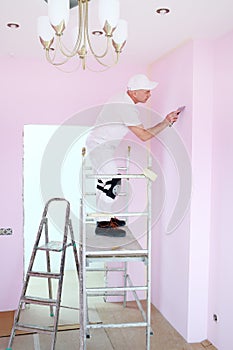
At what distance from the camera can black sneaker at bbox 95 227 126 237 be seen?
10.3 feet

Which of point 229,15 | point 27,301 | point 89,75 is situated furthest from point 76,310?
point 229,15

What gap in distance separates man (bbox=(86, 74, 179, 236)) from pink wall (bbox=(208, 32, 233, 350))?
0.45 metres

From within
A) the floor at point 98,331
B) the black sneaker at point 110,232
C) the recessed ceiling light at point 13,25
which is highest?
the recessed ceiling light at point 13,25

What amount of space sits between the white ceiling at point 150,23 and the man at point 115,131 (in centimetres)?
39

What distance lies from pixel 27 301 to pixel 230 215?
1.85m

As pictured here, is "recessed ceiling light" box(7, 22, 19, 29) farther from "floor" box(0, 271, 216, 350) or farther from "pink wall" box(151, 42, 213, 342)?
"floor" box(0, 271, 216, 350)

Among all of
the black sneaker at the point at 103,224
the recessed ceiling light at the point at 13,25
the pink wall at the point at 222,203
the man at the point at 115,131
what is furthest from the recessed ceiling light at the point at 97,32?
the black sneaker at the point at 103,224

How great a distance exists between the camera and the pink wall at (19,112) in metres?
3.88

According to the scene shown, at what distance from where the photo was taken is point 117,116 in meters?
3.21

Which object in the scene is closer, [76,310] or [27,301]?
[27,301]

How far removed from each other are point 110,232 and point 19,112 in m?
1.66

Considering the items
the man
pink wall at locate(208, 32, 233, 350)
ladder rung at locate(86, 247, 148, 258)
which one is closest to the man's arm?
the man

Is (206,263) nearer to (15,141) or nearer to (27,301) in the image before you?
(27,301)

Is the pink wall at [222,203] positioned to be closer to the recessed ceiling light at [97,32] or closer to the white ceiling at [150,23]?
the white ceiling at [150,23]
